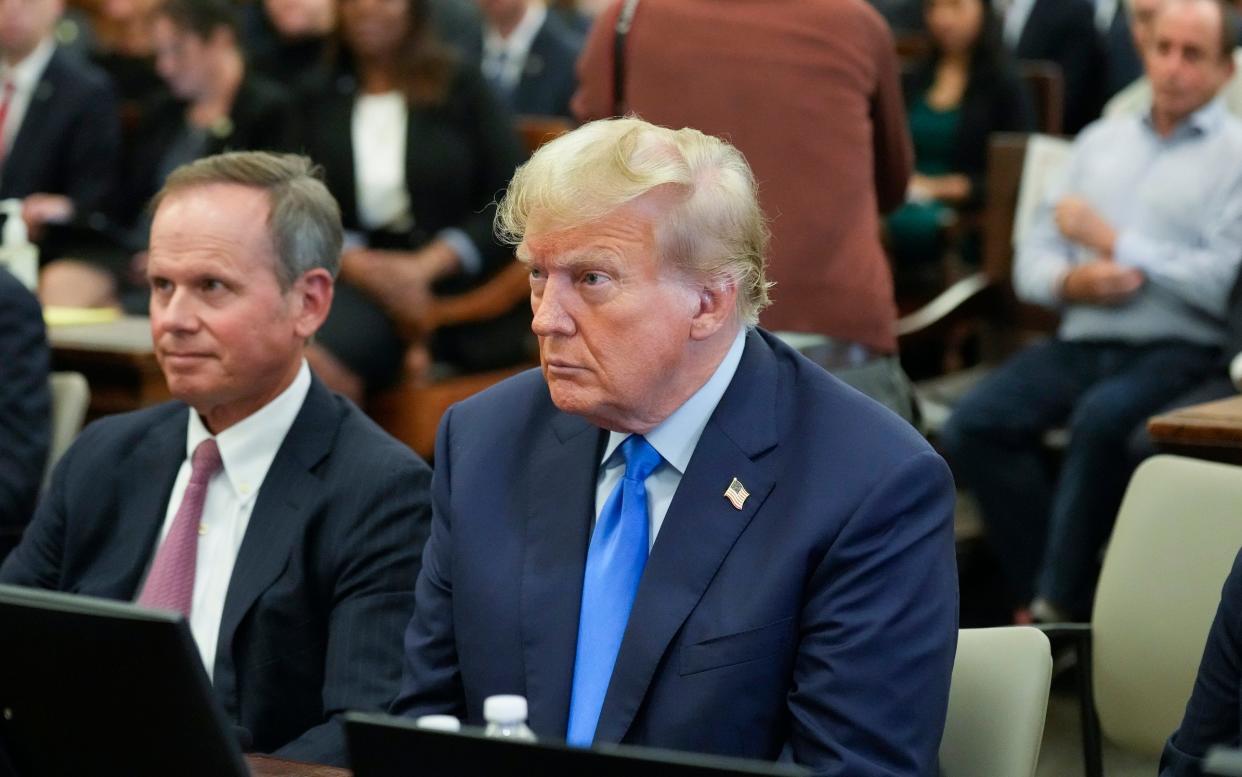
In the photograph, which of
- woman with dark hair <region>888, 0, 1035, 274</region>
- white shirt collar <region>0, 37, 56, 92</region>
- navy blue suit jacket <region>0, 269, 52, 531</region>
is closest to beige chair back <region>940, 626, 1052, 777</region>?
navy blue suit jacket <region>0, 269, 52, 531</region>

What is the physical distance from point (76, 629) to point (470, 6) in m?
A: 6.22

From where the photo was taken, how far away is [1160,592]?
2.67m

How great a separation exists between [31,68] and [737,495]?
490cm

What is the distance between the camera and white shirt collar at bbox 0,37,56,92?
618cm

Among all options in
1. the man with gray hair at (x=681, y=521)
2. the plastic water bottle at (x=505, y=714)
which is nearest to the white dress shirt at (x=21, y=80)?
the man with gray hair at (x=681, y=521)

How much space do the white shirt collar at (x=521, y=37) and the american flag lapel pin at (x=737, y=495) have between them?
585 centimetres

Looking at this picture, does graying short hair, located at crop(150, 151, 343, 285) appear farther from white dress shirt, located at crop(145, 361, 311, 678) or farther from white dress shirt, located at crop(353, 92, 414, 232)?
white dress shirt, located at crop(353, 92, 414, 232)

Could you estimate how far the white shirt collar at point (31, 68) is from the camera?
618 centimetres

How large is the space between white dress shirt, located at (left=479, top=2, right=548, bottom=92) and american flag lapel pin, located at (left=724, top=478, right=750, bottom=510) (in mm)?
5782

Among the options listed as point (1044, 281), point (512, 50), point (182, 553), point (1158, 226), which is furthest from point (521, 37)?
point (182, 553)

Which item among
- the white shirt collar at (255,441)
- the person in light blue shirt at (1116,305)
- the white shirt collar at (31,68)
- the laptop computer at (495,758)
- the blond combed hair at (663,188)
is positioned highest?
the blond combed hair at (663,188)

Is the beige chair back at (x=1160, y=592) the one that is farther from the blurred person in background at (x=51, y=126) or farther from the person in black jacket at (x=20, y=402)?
the blurred person in background at (x=51, y=126)

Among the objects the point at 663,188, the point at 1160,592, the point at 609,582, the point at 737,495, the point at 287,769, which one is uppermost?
the point at 663,188

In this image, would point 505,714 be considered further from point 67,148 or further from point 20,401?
point 67,148
